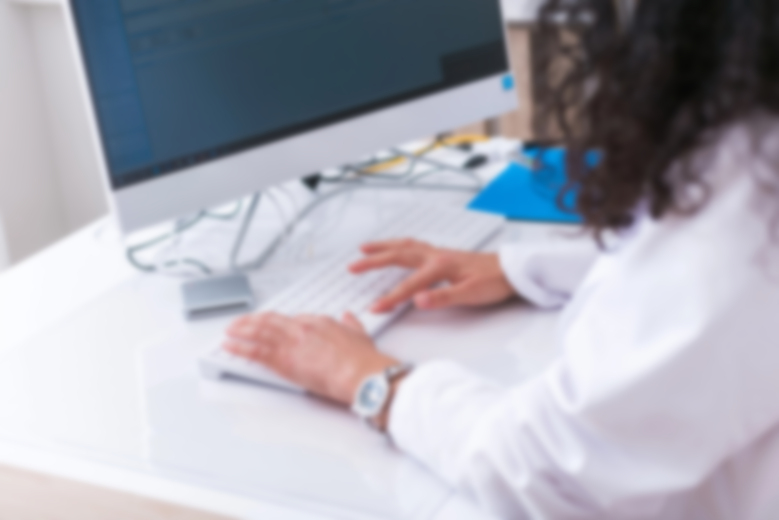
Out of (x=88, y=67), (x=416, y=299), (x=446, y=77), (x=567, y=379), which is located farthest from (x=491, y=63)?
(x=567, y=379)

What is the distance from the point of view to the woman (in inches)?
24.4

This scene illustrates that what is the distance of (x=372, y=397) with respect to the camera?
881mm

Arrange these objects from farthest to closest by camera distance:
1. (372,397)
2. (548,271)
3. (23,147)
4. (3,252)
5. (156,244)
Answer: (23,147) → (3,252) → (156,244) → (548,271) → (372,397)

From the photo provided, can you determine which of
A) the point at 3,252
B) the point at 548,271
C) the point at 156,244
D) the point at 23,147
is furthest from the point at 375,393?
the point at 23,147

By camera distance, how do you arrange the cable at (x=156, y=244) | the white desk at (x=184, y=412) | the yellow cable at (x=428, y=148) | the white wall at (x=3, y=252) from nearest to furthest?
the white desk at (x=184, y=412) → the cable at (x=156, y=244) → the yellow cable at (x=428, y=148) → the white wall at (x=3, y=252)

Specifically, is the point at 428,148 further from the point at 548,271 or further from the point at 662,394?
the point at 662,394

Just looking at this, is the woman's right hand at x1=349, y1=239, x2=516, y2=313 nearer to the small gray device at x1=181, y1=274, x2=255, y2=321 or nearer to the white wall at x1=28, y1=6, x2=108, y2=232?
the small gray device at x1=181, y1=274, x2=255, y2=321

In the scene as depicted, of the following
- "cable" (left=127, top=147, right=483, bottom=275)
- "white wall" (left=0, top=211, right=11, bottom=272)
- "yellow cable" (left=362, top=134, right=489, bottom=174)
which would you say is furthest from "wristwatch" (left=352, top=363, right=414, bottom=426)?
"white wall" (left=0, top=211, right=11, bottom=272)

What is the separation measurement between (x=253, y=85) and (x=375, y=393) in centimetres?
45

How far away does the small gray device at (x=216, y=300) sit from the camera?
1.11 meters

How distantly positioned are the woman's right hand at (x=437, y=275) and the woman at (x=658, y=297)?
0.25 m

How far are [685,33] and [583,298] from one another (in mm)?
241

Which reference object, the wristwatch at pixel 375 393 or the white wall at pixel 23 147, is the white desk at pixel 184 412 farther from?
the white wall at pixel 23 147

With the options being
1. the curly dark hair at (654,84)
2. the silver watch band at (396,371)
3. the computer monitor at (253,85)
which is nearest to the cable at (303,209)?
the computer monitor at (253,85)
